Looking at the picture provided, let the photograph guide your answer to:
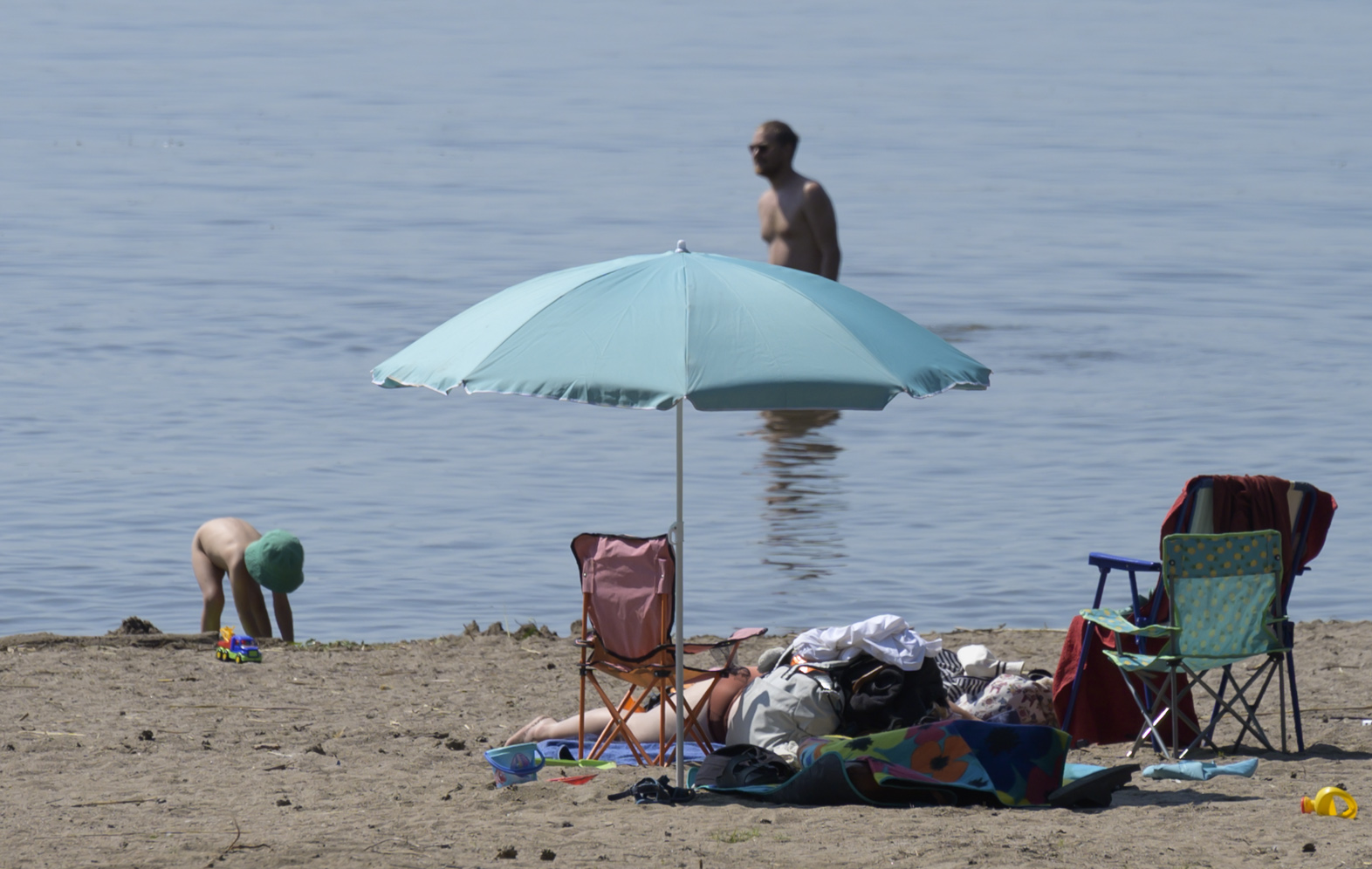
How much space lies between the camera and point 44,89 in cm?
4441

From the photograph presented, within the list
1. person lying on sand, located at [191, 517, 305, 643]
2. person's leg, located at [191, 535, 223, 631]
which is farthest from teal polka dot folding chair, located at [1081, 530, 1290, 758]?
person's leg, located at [191, 535, 223, 631]

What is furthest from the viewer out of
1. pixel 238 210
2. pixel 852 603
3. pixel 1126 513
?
pixel 238 210

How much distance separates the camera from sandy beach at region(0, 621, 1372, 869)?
560 cm

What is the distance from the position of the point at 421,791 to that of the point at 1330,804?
3.00 meters

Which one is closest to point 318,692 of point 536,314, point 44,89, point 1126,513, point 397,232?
point 536,314

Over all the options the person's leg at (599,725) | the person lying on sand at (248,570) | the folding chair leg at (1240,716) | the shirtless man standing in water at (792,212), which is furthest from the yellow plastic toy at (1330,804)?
the shirtless man standing in water at (792,212)

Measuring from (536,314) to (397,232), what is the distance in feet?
69.1

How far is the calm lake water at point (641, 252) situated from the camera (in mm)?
11586

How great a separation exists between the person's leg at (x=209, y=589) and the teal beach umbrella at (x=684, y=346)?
141 inches

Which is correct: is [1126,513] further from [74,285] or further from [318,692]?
[74,285]

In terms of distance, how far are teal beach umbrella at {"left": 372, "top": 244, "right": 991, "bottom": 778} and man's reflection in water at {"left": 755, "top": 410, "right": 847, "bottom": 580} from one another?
4.83m

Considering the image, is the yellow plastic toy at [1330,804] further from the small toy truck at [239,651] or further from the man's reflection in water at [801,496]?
the man's reflection in water at [801,496]

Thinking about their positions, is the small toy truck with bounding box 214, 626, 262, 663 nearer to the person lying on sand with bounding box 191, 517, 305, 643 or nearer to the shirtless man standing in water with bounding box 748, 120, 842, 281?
the person lying on sand with bounding box 191, 517, 305, 643

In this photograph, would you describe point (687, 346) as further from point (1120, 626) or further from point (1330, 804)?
point (1330, 804)
